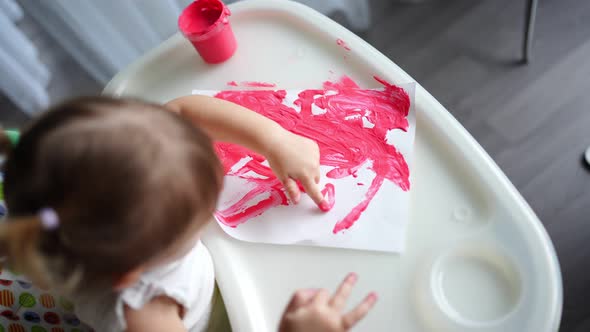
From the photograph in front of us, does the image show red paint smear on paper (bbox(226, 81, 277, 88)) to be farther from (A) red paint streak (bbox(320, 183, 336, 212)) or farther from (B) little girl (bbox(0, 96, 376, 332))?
(B) little girl (bbox(0, 96, 376, 332))

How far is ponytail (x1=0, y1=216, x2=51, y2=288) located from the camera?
33cm

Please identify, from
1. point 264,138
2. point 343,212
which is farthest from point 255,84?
point 343,212

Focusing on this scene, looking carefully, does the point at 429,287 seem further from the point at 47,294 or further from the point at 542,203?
the point at 542,203

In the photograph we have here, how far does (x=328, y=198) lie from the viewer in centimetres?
58

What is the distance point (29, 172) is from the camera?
13.8 inches

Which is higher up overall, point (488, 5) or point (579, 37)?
point (488, 5)

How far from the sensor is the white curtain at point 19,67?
1205mm

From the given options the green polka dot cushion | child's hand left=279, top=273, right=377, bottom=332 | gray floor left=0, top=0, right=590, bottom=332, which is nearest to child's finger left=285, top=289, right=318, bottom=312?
child's hand left=279, top=273, right=377, bottom=332

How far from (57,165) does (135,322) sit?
0.20m

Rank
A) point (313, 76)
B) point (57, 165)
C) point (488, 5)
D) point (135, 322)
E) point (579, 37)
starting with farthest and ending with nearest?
1. point (488, 5)
2. point (579, 37)
3. point (313, 76)
4. point (135, 322)
5. point (57, 165)

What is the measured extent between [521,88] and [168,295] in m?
1.05

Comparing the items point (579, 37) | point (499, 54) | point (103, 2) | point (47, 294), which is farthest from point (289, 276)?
point (579, 37)

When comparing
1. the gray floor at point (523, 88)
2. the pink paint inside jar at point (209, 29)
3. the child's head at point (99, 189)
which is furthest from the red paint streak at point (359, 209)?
the gray floor at point (523, 88)

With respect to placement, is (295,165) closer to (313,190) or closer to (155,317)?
(313,190)
